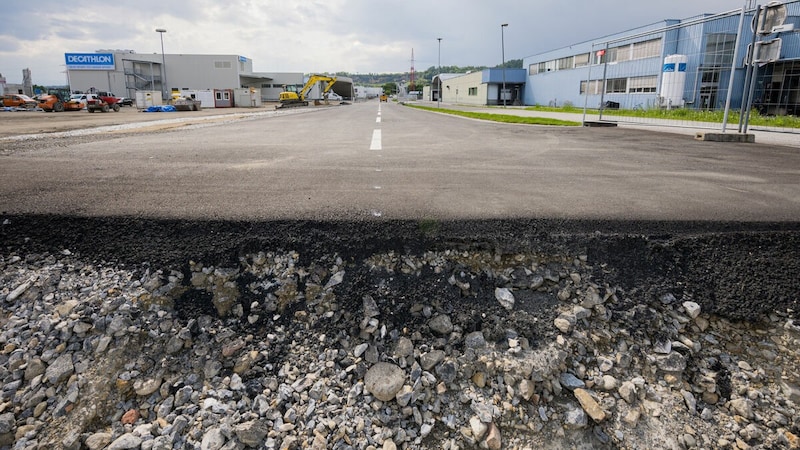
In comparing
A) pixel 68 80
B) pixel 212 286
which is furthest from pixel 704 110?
pixel 68 80

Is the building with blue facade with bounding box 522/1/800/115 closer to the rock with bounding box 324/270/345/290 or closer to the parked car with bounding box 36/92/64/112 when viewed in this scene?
the rock with bounding box 324/270/345/290

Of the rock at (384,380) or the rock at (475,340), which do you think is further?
the rock at (475,340)

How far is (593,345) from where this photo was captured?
306 cm

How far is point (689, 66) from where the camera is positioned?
1880 centimetres

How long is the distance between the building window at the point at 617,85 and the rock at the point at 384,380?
37.9 meters

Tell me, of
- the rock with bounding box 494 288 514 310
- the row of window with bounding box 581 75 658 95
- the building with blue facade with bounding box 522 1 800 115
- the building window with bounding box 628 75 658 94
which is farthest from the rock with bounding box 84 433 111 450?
the building window with bounding box 628 75 658 94

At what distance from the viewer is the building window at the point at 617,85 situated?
115 feet

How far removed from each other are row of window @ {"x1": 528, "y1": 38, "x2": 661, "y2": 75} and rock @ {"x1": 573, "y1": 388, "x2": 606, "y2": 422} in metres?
18.3

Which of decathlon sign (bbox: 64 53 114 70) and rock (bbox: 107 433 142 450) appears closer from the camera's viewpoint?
rock (bbox: 107 433 142 450)

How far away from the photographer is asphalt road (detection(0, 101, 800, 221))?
4.23 m

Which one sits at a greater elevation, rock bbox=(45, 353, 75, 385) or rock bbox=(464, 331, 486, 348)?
rock bbox=(464, 331, 486, 348)

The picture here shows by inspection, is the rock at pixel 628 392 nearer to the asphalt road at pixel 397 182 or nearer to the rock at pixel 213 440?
the asphalt road at pixel 397 182

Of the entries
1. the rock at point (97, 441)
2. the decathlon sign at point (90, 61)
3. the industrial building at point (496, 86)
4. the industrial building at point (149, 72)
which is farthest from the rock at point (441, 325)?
the decathlon sign at point (90, 61)

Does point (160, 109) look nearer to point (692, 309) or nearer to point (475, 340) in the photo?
point (475, 340)
